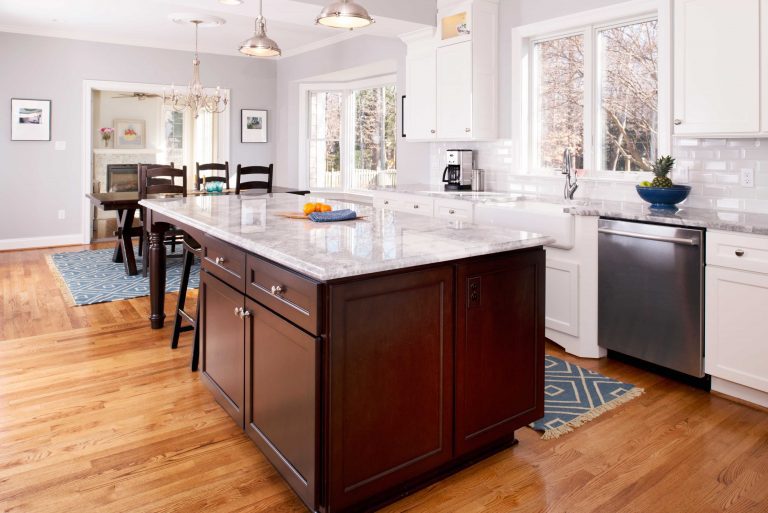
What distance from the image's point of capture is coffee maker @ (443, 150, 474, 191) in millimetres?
5152

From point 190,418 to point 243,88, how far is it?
22.2 ft

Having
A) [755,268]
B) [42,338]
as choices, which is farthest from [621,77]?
[42,338]

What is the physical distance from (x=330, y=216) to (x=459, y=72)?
2632mm

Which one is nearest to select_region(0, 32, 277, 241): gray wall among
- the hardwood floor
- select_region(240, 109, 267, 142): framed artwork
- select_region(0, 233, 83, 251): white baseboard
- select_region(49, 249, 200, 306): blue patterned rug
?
select_region(0, 233, 83, 251): white baseboard

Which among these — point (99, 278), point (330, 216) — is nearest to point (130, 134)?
point (99, 278)

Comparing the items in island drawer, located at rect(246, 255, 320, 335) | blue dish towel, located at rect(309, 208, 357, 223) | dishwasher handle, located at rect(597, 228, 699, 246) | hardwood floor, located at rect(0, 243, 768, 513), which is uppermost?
blue dish towel, located at rect(309, 208, 357, 223)

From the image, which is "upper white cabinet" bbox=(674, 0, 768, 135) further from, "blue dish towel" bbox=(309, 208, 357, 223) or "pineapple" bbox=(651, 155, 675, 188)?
"blue dish towel" bbox=(309, 208, 357, 223)

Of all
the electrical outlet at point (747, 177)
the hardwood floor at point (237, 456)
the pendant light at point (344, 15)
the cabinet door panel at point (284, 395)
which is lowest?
the hardwood floor at point (237, 456)

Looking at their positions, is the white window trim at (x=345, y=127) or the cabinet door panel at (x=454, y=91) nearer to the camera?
the cabinet door panel at (x=454, y=91)

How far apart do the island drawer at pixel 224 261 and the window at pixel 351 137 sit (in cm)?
481

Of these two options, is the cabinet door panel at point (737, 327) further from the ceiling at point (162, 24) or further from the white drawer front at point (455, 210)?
the ceiling at point (162, 24)

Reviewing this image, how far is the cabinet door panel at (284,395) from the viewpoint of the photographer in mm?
1856

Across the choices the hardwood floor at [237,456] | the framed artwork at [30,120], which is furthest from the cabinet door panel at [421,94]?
the framed artwork at [30,120]

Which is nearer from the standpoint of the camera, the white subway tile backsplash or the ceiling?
the white subway tile backsplash
